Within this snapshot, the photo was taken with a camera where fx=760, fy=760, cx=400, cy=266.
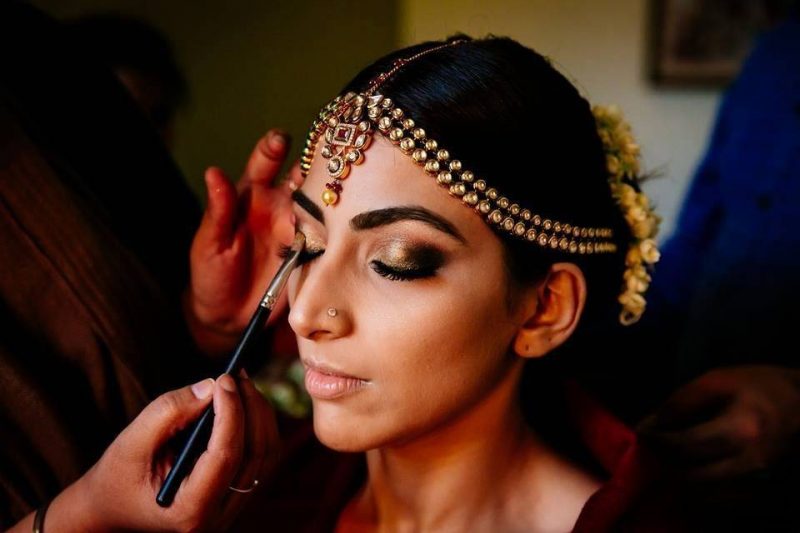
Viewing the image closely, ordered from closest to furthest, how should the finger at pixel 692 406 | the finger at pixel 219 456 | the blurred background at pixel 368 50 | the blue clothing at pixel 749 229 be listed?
the finger at pixel 219 456 → the finger at pixel 692 406 → the blue clothing at pixel 749 229 → the blurred background at pixel 368 50

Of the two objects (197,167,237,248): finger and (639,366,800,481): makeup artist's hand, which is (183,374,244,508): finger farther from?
(639,366,800,481): makeup artist's hand

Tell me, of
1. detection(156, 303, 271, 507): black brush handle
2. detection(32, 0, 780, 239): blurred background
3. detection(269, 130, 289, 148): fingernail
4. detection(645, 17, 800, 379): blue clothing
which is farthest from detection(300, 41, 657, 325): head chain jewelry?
detection(32, 0, 780, 239): blurred background

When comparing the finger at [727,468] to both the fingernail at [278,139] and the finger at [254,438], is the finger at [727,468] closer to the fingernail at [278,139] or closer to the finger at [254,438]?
the finger at [254,438]

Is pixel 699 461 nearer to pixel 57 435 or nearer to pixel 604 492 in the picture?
pixel 604 492

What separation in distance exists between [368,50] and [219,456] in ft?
6.08

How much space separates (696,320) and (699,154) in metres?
1.26

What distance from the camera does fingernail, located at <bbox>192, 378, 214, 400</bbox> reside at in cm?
95

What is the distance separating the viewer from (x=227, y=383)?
0.95m

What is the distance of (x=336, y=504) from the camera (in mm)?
1275

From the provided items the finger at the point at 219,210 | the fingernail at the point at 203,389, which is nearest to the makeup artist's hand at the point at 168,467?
the fingernail at the point at 203,389

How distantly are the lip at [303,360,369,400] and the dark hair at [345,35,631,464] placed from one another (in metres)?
0.26

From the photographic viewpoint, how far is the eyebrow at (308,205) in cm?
102

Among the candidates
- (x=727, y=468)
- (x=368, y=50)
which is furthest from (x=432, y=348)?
(x=368, y=50)

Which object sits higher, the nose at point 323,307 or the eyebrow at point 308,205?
the eyebrow at point 308,205
